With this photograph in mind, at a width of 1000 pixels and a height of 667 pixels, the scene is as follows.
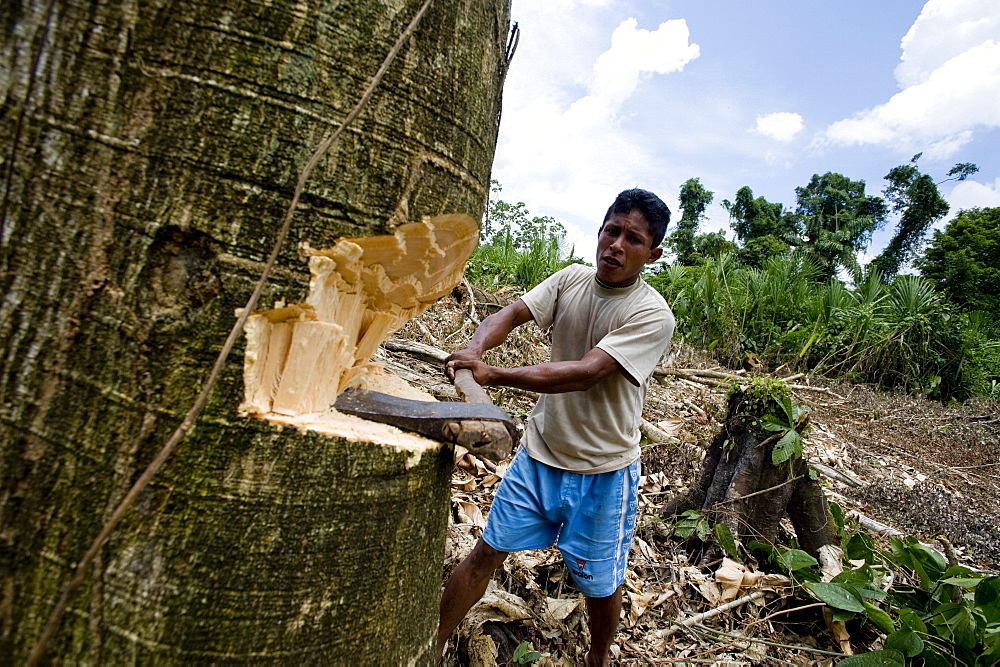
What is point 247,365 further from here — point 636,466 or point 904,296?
point 904,296

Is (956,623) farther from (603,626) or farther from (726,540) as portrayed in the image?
(603,626)

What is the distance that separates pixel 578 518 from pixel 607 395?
1.57 feet

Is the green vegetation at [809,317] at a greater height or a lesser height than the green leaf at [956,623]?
greater

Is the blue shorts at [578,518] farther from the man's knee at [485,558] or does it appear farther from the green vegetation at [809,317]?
the green vegetation at [809,317]

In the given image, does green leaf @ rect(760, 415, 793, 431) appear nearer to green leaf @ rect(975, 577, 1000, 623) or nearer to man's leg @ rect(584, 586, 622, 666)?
green leaf @ rect(975, 577, 1000, 623)

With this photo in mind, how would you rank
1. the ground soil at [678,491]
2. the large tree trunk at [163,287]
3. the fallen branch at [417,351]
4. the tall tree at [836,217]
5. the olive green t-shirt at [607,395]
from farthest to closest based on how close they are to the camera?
1. the tall tree at [836,217]
2. the fallen branch at [417,351]
3. the ground soil at [678,491]
4. the olive green t-shirt at [607,395]
5. the large tree trunk at [163,287]

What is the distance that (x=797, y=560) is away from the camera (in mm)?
2457

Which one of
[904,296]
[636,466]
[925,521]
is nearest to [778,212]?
[904,296]

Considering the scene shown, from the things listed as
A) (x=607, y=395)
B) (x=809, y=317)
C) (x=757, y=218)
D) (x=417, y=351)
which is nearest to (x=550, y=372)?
(x=607, y=395)

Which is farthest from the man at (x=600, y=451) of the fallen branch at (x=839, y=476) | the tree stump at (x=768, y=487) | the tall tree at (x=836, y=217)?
the tall tree at (x=836, y=217)

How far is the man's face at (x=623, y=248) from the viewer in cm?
208

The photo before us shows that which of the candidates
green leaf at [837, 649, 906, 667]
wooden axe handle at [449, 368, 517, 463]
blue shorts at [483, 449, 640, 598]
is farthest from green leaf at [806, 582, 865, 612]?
wooden axe handle at [449, 368, 517, 463]

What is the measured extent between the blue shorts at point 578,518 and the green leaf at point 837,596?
2.59ft

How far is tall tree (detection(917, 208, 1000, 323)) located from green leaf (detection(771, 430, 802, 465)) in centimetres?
1836
